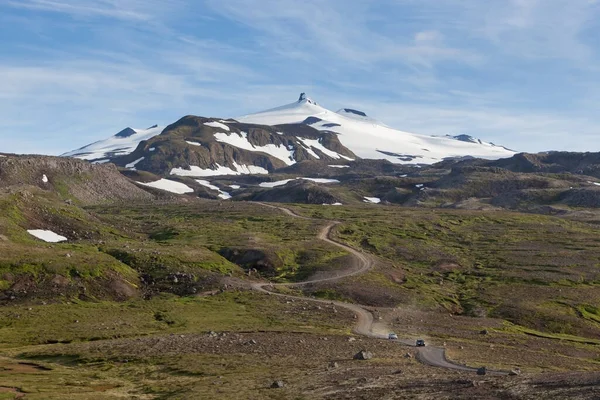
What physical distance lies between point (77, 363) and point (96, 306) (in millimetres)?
27391

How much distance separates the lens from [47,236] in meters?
118

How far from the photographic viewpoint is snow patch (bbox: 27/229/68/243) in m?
→ 116

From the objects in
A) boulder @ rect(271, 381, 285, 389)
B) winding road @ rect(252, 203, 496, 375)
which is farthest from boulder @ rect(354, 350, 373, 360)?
boulder @ rect(271, 381, 285, 389)

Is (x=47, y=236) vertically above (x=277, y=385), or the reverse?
(x=47, y=236)

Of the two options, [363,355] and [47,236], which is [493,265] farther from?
[363,355]

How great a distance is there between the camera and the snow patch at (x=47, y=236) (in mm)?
115938

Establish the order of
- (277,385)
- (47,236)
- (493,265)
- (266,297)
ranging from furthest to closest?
(493,265), (47,236), (266,297), (277,385)

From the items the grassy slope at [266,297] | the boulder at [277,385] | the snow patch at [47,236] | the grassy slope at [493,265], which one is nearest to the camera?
the boulder at [277,385]

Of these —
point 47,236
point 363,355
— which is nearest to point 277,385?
point 363,355

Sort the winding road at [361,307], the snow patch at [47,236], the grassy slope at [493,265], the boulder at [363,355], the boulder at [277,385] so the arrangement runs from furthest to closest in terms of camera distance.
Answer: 1. the snow patch at [47,236]
2. the grassy slope at [493,265]
3. the winding road at [361,307]
4. the boulder at [363,355]
5. the boulder at [277,385]

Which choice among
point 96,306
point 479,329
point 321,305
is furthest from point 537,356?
point 96,306

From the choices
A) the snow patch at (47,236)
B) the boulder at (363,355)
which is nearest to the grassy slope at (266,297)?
the snow patch at (47,236)

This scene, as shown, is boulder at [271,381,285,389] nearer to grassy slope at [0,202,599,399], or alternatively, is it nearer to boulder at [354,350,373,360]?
grassy slope at [0,202,599,399]

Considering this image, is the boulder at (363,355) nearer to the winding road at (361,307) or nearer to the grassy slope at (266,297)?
the winding road at (361,307)
